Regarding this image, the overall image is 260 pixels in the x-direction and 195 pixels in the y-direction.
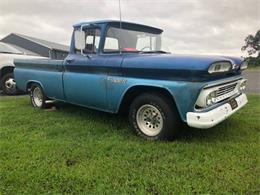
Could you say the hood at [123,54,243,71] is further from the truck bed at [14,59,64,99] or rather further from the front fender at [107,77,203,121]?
the truck bed at [14,59,64,99]

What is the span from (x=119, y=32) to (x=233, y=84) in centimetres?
208

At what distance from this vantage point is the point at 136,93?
420 cm

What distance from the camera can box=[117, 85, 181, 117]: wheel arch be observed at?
3.78 meters

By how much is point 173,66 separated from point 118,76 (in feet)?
3.25

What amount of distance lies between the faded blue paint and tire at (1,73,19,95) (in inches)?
107

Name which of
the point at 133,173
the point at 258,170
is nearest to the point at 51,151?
the point at 133,173

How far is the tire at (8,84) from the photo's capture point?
8.49 meters

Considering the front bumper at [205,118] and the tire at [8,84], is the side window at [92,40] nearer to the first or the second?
the front bumper at [205,118]

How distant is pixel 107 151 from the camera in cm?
359

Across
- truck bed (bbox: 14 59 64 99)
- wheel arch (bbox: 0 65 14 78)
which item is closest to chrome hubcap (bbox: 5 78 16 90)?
wheel arch (bbox: 0 65 14 78)

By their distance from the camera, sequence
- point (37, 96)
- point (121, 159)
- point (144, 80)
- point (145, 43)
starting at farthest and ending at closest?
point (37, 96) < point (145, 43) < point (144, 80) < point (121, 159)

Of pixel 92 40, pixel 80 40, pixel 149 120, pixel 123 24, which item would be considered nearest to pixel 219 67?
pixel 149 120

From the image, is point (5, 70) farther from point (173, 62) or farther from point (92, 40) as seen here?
point (173, 62)

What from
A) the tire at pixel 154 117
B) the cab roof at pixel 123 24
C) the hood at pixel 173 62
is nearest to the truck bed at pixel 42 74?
the cab roof at pixel 123 24
